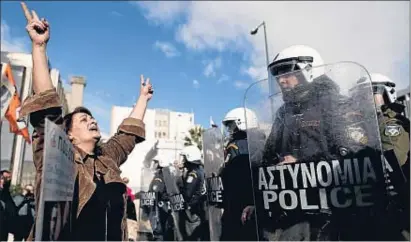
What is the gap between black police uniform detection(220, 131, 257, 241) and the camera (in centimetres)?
332

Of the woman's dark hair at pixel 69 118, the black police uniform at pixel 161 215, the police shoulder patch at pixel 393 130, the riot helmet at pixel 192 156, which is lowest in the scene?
the black police uniform at pixel 161 215

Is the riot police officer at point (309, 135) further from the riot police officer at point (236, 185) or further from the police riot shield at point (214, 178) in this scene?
the police riot shield at point (214, 178)

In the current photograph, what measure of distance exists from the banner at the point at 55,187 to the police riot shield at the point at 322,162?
48.0 inches

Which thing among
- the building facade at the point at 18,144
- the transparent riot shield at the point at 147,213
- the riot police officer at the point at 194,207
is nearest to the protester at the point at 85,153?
the riot police officer at the point at 194,207

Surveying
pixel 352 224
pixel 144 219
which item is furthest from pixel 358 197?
pixel 144 219

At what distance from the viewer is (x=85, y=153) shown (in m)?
2.39

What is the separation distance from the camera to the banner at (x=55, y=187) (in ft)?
5.07

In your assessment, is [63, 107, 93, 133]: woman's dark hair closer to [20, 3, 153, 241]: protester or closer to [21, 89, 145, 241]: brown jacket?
[20, 3, 153, 241]: protester

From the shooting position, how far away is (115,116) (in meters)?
46.2

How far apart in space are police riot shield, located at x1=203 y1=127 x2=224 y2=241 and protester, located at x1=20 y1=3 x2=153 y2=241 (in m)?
1.53

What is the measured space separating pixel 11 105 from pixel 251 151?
1482 centimetres

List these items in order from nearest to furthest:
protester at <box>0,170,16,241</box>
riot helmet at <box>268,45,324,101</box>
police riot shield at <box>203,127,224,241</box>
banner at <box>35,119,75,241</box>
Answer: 1. banner at <box>35,119,75,241</box>
2. riot helmet at <box>268,45,324,101</box>
3. police riot shield at <box>203,127,224,241</box>
4. protester at <box>0,170,16,241</box>

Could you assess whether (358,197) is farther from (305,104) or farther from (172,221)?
(172,221)

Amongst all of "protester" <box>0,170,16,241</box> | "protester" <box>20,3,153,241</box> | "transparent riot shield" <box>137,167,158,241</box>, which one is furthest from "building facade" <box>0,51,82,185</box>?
"protester" <box>20,3,153,241</box>
